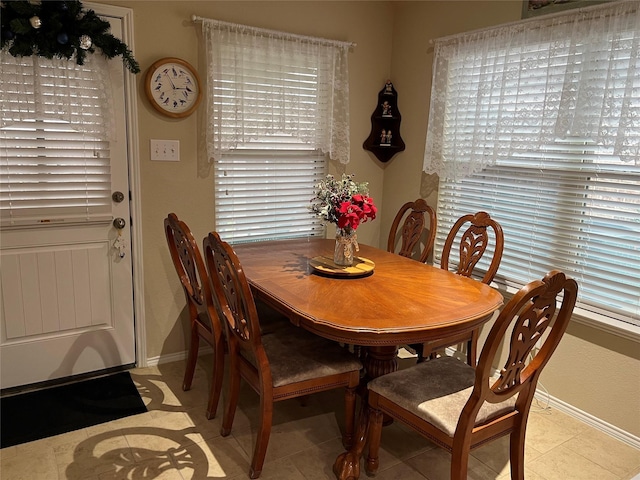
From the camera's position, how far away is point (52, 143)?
2.68m

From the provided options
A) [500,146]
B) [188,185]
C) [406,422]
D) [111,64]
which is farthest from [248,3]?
[406,422]

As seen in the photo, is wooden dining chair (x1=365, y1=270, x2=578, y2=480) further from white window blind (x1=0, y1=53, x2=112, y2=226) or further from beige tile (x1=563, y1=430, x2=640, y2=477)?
white window blind (x1=0, y1=53, x2=112, y2=226)

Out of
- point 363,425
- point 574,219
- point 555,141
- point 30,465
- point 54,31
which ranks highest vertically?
point 54,31

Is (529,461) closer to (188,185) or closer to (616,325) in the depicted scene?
(616,325)

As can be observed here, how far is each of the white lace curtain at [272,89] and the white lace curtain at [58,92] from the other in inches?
23.9

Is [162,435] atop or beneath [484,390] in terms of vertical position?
beneath

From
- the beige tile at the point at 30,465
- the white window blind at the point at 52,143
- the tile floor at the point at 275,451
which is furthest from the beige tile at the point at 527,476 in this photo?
the white window blind at the point at 52,143

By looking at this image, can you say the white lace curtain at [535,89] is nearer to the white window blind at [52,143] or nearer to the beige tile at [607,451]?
the beige tile at [607,451]

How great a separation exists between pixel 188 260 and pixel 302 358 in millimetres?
774

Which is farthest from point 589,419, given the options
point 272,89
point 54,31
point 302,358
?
point 54,31

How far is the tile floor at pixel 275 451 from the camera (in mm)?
2184

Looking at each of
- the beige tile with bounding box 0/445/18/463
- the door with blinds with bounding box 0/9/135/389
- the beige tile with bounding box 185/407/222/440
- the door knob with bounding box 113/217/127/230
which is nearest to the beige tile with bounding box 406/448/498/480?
the beige tile with bounding box 185/407/222/440

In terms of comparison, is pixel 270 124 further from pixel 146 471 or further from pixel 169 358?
pixel 146 471

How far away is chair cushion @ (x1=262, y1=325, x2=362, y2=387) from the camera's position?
212cm
